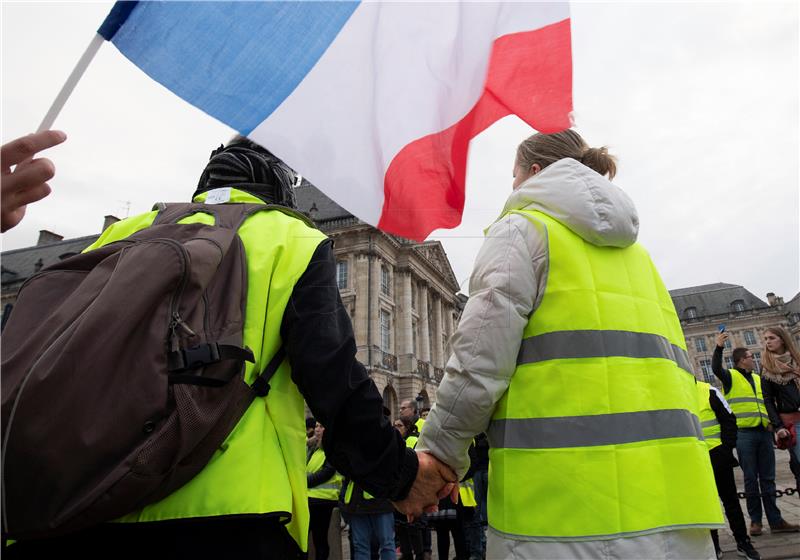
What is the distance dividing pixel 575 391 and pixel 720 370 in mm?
5550

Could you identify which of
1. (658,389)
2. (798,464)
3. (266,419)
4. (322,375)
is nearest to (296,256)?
(322,375)

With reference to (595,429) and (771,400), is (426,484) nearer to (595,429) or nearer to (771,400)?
(595,429)

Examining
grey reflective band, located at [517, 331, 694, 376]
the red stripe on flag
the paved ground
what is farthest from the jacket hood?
the paved ground

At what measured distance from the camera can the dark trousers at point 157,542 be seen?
4.13 ft

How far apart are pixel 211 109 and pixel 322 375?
87cm

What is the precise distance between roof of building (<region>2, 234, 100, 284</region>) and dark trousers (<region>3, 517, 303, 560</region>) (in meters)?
47.1

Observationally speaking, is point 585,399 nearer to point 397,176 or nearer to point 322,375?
point 322,375

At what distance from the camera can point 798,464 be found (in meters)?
6.17

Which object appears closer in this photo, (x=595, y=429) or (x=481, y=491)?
(x=595, y=429)

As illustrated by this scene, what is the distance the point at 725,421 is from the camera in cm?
537

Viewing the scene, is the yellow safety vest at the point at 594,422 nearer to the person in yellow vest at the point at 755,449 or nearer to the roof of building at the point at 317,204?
the person in yellow vest at the point at 755,449

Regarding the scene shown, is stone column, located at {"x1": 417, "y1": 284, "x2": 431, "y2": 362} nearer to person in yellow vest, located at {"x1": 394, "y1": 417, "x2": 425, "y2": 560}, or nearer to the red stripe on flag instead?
person in yellow vest, located at {"x1": 394, "y1": 417, "x2": 425, "y2": 560}

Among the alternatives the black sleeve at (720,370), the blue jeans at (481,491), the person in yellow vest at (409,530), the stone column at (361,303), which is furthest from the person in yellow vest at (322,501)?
the stone column at (361,303)

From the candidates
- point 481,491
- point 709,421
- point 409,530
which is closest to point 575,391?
point 709,421
